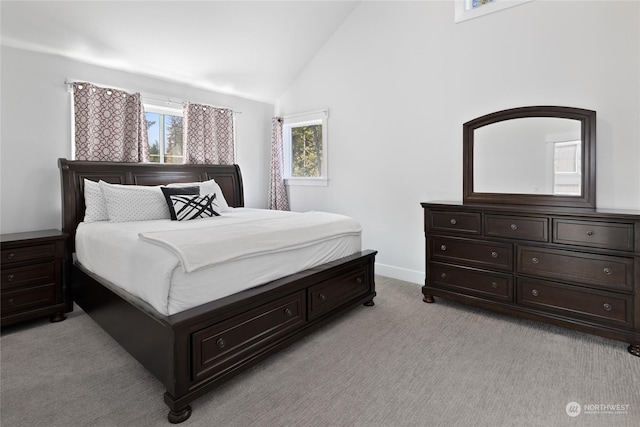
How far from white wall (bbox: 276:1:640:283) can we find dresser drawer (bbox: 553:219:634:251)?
0.57 meters

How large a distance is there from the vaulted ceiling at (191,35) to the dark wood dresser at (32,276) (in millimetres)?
1804

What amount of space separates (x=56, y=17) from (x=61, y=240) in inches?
76.4

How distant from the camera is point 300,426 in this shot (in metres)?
1.69

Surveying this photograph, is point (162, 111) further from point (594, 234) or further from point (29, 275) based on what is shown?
point (594, 234)

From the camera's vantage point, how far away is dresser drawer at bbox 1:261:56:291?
2711 millimetres

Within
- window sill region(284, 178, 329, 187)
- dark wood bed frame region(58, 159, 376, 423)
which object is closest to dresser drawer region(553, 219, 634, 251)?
dark wood bed frame region(58, 159, 376, 423)

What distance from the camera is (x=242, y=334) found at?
2.09 metres

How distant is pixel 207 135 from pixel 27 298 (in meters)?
2.61

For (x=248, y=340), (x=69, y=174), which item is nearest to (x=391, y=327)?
(x=248, y=340)

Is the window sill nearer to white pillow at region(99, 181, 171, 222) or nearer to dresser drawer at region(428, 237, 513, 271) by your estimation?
dresser drawer at region(428, 237, 513, 271)

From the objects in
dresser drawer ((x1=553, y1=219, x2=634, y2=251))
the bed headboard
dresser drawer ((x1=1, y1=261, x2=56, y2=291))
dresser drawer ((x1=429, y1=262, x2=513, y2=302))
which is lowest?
dresser drawer ((x1=429, y1=262, x2=513, y2=302))

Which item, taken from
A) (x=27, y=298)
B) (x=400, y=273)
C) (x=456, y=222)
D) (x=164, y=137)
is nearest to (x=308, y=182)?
(x=400, y=273)

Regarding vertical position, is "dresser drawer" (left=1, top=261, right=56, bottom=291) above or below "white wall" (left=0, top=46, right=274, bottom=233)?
below

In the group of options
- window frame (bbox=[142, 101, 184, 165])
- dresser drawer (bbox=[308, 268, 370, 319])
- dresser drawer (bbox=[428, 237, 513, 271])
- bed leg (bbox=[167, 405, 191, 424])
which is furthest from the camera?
window frame (bbox=[142, 101, 184, 165])
